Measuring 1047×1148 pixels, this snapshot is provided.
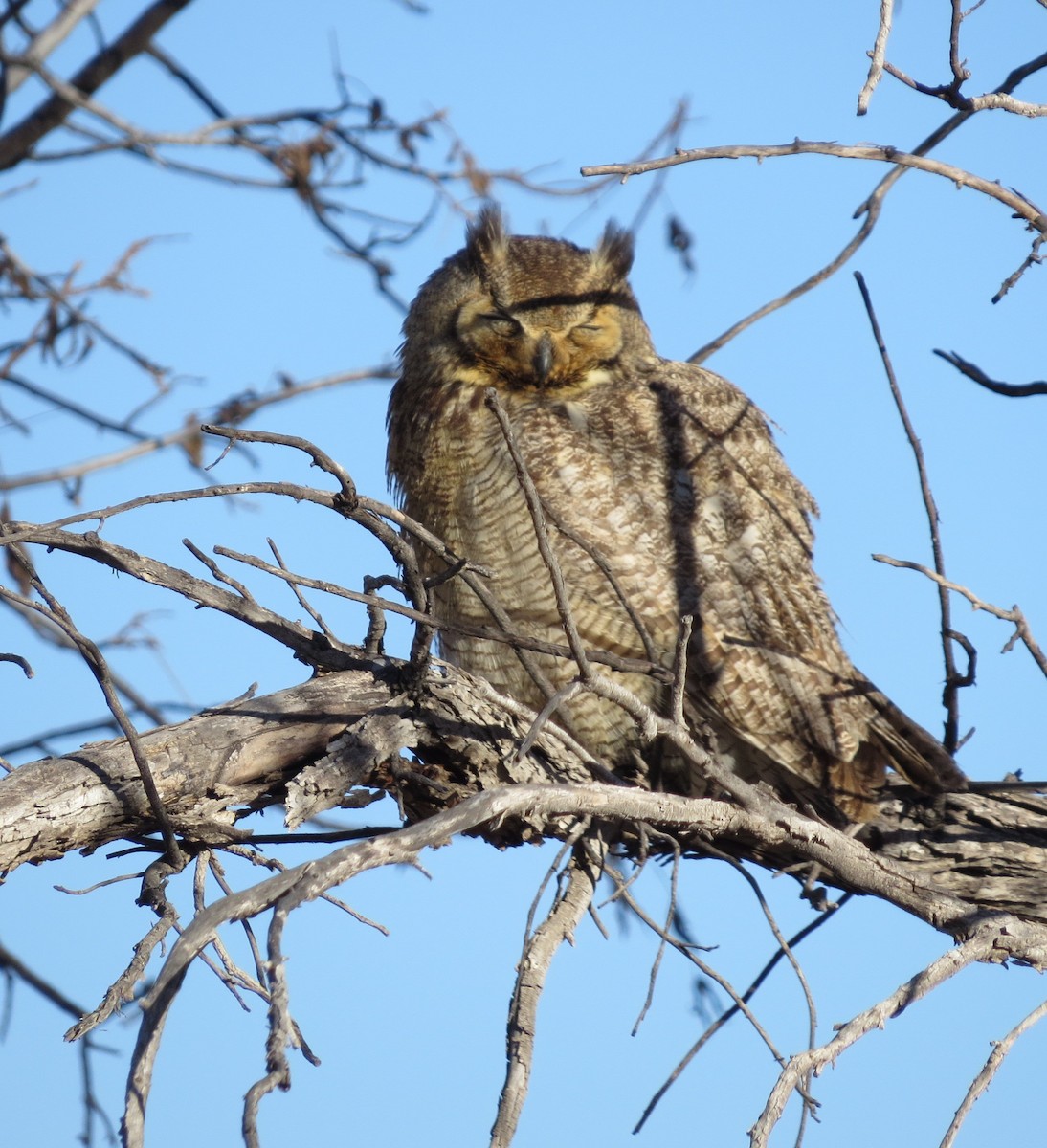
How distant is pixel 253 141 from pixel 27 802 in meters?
1.92

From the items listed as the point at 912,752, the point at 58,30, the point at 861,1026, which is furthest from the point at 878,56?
the point at 58,30

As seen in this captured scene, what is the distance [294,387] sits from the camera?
4.91 m

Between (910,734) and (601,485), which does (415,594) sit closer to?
(601,485)

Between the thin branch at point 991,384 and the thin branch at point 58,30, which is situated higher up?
the thin branch at point 58,30

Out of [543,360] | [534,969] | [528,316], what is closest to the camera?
[534,969]

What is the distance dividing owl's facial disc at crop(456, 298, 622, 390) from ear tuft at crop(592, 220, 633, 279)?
25 centimetres

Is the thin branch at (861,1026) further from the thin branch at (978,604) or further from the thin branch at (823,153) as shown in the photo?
the thin branch at (823,153)

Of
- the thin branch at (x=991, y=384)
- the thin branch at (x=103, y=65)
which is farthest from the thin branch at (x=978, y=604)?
the thin branch at (x=103, y=65)

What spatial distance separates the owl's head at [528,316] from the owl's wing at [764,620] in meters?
0.28

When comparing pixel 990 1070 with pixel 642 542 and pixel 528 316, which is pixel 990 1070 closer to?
pixel 642 542

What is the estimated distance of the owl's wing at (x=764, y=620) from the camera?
348 cm

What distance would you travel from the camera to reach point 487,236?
171 inches

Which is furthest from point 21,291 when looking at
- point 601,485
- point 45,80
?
point 601,485

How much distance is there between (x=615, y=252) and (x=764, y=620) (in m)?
1.51
